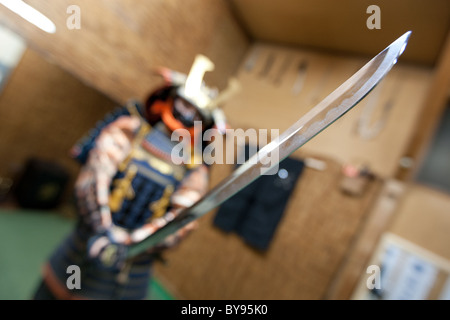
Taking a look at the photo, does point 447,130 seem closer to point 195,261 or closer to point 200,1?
point 200,1

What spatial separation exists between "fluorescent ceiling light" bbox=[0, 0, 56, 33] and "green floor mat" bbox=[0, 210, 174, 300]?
86 centimetres

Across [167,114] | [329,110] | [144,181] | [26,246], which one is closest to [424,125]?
[329,110]

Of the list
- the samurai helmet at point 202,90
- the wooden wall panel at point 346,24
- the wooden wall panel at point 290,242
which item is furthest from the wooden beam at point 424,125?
the samurai helmet at point 202,90

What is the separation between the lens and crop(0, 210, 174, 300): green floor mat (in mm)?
1187

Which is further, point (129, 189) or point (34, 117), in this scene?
point (34, 117)

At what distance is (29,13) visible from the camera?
1.49 feet

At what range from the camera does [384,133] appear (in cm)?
117

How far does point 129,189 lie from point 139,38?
0.53 meters

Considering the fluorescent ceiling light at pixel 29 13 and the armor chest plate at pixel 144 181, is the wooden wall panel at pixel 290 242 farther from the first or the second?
the fluorescent ceiling light at pixel 29 13

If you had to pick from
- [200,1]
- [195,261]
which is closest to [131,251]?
[200,1]

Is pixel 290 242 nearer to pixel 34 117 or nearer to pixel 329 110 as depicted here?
pixel 329 110

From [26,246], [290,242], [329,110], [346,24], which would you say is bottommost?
[26,246]

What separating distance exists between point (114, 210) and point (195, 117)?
0.45 metres

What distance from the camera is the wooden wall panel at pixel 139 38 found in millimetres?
586
